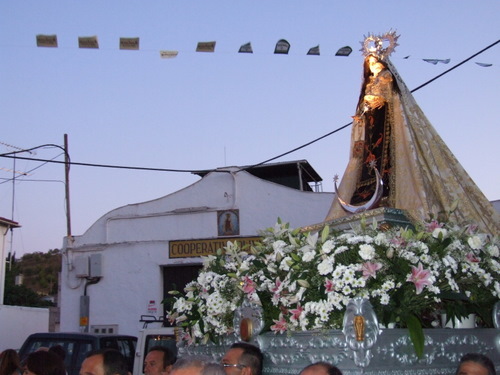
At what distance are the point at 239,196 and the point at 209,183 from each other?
2.49ft

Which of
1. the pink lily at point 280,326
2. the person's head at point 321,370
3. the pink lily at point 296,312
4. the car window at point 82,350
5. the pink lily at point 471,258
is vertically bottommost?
the car window at point 82,350

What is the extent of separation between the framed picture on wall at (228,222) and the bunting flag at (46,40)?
21.0 ft

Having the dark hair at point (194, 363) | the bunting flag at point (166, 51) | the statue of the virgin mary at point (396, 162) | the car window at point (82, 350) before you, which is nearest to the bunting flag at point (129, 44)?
the bunting flag at point (166, 51)

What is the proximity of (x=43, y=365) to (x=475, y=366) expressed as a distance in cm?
276

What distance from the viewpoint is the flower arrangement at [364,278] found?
3.76 m

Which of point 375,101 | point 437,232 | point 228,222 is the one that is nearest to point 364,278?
point 437,232

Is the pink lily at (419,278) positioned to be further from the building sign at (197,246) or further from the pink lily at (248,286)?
the building sign at (197,246)

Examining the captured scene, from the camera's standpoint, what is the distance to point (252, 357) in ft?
12.9

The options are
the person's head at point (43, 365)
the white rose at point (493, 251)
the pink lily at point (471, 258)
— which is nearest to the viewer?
the pink lily at point (471, 258)

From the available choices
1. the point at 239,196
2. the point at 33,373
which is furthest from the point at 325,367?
the point at 239,196

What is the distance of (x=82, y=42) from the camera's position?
29.1ft

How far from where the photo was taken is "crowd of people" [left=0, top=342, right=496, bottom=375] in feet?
9.07

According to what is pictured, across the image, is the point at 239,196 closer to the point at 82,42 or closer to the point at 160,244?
the point at 160,244

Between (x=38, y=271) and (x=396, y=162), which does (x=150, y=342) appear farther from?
(x=38, y=271)
